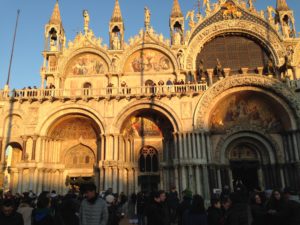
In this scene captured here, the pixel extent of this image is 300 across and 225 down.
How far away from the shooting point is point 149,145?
24.5 meters

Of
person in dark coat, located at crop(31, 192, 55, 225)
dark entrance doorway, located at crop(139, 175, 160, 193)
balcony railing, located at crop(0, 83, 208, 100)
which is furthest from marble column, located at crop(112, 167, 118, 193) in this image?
person in dark coat, located at crop(31, 192, 55, 225)

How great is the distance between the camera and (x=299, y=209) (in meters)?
5.57

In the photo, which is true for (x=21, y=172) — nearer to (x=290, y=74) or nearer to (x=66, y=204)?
(x=66, y=204)

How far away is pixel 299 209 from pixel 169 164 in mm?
18054

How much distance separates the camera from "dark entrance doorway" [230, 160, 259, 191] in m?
23.5

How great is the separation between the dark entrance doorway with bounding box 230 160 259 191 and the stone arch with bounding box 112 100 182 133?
5.73 metres

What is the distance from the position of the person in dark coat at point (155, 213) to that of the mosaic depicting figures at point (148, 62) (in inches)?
833

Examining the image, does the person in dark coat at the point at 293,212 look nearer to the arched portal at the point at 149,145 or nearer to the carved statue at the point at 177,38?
the arched portal at the point at 149,145

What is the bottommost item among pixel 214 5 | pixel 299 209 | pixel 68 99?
pixel 299 209

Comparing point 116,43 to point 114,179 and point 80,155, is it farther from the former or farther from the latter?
point 114,179

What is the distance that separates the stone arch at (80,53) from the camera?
26602 mm

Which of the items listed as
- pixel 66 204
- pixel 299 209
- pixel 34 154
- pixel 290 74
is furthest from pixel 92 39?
pixel 299 209

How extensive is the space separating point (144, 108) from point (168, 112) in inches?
74.9

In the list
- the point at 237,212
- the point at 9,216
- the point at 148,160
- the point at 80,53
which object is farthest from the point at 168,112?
the point at 9,216
